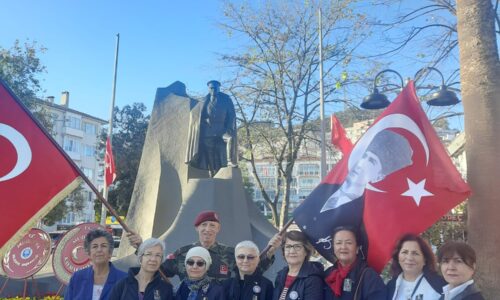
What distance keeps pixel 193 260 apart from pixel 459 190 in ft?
7.52

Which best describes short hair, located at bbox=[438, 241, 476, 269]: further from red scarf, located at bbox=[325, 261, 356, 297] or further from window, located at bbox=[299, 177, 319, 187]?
window, located at bbox=[299, 177, 319, 187]

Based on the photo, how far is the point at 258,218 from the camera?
35.8 ft

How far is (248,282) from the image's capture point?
3621mm

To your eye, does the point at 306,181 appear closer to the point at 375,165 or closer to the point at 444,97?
the point at 444,97

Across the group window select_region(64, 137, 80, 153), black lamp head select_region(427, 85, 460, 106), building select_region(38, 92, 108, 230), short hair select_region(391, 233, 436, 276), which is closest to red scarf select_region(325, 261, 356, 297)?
short hair select_region(391, 233, 436, 276)

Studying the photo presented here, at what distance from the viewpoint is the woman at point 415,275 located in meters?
3.12

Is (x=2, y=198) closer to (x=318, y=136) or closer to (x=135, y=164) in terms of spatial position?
(x=318, y=136)

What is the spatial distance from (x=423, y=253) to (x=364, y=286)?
456 millimetres

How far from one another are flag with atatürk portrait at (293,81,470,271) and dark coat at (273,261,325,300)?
0.51m

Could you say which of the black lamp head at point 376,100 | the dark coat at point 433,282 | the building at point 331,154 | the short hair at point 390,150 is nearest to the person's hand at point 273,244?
the short hair at point 390,150

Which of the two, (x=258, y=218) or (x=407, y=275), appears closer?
(x=407, y=275)

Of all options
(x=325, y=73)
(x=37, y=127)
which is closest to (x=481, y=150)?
(x=37, y=127)

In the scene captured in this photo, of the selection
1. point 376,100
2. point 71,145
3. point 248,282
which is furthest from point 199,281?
point 71,145

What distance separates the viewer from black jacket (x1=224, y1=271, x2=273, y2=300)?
141 inches
